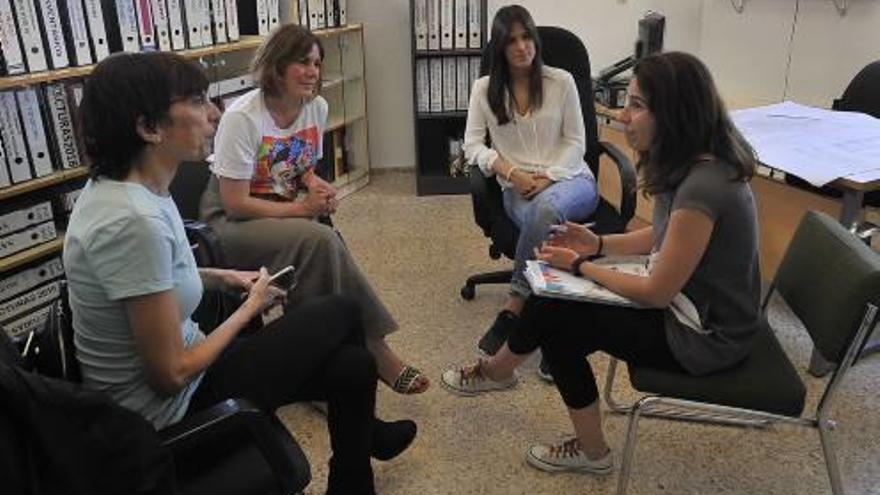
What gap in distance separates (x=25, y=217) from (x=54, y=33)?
592mm

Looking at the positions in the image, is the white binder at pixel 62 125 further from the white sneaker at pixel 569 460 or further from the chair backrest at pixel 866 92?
the chair backrest at pixel 866 92

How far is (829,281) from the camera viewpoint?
1.44 m

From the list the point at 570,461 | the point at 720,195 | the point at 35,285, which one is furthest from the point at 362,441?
the point at 35,285

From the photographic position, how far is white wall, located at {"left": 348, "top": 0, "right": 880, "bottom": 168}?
3006 millimetres

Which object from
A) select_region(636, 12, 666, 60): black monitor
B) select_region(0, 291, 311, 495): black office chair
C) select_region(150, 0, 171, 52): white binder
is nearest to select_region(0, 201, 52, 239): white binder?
select_region(150, 0, 171, 52): white binder

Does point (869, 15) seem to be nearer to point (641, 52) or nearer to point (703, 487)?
point (641, 52)

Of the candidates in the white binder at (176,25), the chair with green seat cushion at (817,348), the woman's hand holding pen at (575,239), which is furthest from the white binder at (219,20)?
the chair with green seat cushion at (817,348)

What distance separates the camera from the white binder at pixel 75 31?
221cm

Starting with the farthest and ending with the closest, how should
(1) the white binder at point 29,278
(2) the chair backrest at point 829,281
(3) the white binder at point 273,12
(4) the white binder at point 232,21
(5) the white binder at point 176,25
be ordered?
→ (3) the white binder at point 273,12, (4) the white binder at point 232,21, (5) the white binder at point 176,25, (1) the white binder at point 29,278, (2) the chair backrest at point 829,281

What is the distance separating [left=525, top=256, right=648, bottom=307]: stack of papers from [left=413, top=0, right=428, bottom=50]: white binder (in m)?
2.28

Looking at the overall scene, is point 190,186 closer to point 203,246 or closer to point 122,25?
point 203,246

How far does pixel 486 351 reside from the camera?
7.79ft

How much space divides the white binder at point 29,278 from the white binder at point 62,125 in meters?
0.35

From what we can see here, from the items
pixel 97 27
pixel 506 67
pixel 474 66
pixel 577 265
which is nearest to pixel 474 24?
pixel 474 66
